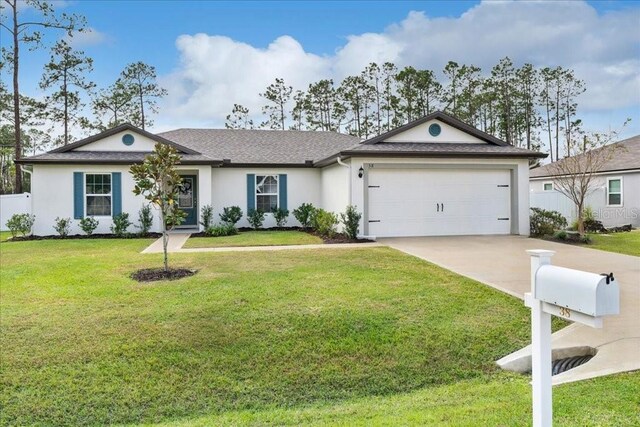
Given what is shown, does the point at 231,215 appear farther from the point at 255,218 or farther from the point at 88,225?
the point at 88,225

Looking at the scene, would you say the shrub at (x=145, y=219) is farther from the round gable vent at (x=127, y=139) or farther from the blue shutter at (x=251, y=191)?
the blue shutter at (x=251, y=191)

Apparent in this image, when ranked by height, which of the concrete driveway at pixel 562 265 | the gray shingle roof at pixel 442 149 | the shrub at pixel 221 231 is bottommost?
the concrete driveway at pixel 562 265

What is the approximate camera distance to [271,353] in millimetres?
5340

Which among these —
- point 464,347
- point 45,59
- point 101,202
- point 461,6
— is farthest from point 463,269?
point 45,59

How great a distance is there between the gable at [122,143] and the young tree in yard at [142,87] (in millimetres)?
17045

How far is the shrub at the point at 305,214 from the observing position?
17.6 metres

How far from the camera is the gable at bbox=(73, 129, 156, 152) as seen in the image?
54.2ft

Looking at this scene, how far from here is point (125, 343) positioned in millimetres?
5535

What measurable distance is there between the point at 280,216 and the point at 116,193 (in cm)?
580

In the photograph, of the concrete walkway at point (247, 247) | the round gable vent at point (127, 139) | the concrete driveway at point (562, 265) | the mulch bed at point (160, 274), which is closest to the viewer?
the concrete driveway at point (562, 265)

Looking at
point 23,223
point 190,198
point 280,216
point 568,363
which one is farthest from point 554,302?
point 23,223

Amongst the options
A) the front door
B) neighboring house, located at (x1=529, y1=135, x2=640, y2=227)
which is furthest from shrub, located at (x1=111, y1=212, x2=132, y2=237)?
neighboring house, located at (x1=529, y1=135, x2=640, y2=227)

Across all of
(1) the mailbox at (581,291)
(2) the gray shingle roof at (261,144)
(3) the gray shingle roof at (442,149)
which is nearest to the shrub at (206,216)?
(2) the gray shingle roof at (261,144)

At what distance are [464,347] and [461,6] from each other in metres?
12.8
